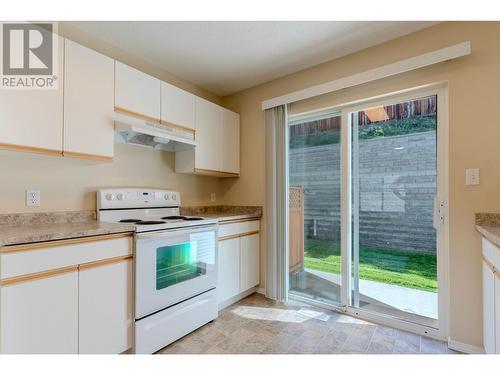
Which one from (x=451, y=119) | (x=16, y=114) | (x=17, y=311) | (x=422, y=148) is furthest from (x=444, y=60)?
(x=17, y=311)

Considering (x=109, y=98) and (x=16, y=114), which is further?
(x=109, y=98)

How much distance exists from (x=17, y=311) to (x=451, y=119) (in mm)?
2976

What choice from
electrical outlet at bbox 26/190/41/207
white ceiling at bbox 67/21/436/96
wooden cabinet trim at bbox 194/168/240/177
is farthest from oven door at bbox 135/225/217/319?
white ceiling at bbox 67/21/436/96

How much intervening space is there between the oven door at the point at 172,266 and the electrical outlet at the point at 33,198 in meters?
0.82

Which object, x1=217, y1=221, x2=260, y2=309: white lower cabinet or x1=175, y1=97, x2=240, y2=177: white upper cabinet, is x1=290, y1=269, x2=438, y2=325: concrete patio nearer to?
x1=217, y1=221, x2=260, y2=309: white lower cabinet

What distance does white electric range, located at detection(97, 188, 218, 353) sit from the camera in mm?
1719

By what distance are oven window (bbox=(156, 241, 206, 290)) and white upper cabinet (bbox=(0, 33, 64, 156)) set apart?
1.01 metres

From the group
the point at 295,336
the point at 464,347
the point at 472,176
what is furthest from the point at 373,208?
the point at 295,336

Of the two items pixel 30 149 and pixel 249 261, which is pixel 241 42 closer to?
pixel 30 149

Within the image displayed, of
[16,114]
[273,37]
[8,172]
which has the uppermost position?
[273,37]

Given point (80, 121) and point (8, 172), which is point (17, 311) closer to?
point (8, 172)

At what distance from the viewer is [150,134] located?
2037mm

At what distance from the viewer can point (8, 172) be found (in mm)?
1704
